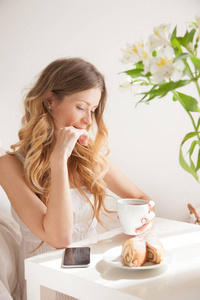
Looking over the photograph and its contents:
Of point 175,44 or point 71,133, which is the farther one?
point 71,133

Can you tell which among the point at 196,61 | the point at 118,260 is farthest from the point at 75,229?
the point at 196,61

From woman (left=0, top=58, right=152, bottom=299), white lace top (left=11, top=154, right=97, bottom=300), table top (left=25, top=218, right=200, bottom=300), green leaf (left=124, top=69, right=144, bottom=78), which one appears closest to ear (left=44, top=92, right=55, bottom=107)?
woman (left=0, top=58, right=152, bottom=299)

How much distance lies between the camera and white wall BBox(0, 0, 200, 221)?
7.94 feet

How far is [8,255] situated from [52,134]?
1.76ft

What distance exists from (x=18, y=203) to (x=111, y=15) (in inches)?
62.8

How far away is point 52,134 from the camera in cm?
160

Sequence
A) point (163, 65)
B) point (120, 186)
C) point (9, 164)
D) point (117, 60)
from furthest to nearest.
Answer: point (117, 60), point (120, 186), point (9, 164), point (163, 65)

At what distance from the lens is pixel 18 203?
1346mm

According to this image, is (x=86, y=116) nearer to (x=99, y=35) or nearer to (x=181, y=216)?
(x=99, y=35)

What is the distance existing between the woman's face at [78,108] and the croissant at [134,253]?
692 millimetres

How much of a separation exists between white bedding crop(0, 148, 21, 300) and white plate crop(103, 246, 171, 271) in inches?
20.2

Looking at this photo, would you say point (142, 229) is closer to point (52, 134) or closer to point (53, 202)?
point (53, 202)

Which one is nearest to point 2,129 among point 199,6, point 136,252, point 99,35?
point 99,35

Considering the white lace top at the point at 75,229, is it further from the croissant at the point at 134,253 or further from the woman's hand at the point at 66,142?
the croissant at the point at 134,253
